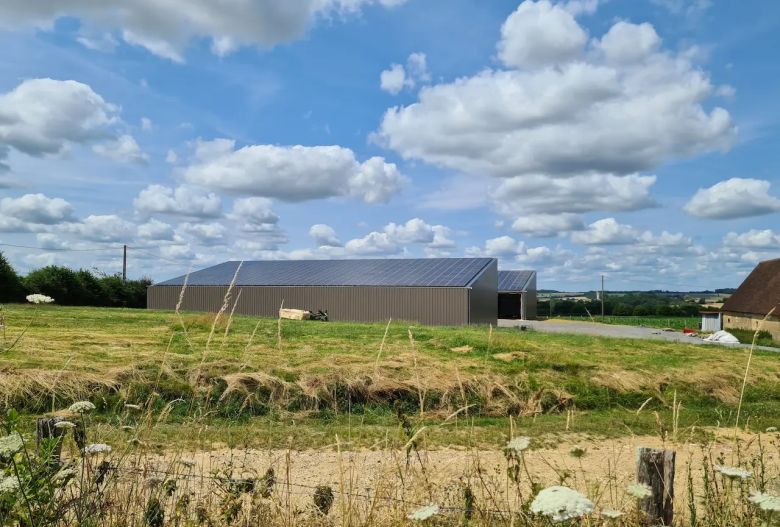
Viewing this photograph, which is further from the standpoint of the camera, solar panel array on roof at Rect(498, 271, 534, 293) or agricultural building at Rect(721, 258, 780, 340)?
solar panel array on roof at Rect(498, 271, 534, 293)

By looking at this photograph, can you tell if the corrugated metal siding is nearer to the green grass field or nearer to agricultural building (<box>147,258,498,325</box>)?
agricultural building (<box>147,258,498,325</box>)

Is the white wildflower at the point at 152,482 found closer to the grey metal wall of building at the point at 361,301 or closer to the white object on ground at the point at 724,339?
the grey metal wall of building at the point at 361,301

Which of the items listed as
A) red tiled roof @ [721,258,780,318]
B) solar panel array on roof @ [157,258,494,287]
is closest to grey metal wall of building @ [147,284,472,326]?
solar panel array on roof @ [157,258,494,287]

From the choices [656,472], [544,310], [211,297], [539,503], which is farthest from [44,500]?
[544,310]

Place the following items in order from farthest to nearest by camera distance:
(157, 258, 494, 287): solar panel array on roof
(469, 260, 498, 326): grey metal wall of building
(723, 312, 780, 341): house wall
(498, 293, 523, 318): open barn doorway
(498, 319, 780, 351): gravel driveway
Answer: (498, 293, 523, 318): open barn doorway < (157, 258, 494, 287): solar panel array on roof < (469, 260, 498, 326): grey metal wall of building < (723, 312, 780, 341): house wall < (498, 319, 780, 351): gravel driveway

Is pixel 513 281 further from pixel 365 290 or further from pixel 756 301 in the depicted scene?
pixel 756 301

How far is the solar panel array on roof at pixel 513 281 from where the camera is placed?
44072mm

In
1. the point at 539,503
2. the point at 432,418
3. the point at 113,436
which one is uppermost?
the point at 539,503

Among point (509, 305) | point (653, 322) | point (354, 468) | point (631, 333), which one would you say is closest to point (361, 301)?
point (631, 333)

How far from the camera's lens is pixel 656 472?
139 inches

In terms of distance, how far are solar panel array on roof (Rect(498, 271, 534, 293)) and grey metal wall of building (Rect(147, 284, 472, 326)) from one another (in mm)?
9162

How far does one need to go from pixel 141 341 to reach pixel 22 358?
11.6 ft

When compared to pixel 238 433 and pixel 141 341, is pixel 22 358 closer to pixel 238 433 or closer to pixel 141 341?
pixel 141 341

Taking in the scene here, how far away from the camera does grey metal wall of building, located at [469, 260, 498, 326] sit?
30.4 m
